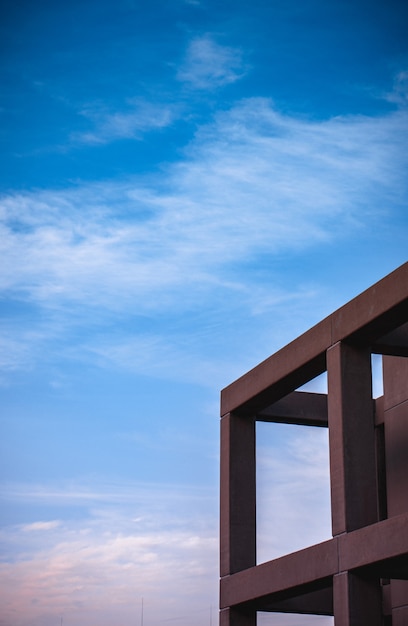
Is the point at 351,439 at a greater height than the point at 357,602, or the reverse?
the point at 351,439

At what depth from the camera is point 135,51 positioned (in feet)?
478

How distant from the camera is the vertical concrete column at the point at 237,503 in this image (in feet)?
68.5

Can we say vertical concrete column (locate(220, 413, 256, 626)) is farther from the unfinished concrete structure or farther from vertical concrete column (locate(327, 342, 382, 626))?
vertical concrete column (locate(327, 342, 382, 626))

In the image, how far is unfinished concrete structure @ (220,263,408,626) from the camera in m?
16.3

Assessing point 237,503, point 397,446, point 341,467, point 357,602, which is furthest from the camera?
point 397,446

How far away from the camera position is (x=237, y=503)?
21203mm

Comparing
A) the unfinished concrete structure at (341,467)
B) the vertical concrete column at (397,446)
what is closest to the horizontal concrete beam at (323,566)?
the unfinished concrete structure at (341,467)

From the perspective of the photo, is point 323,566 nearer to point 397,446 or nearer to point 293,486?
point 397,446

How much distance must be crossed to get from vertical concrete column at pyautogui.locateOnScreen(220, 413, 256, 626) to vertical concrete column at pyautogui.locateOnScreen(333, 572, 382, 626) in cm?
449

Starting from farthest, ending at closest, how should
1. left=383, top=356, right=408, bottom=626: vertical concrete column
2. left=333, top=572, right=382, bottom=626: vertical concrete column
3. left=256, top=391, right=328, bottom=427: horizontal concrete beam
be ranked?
left=256, top=391, right=328, bottom=427: horizontal concrete beam < left=383, top=356, right=408, bottom=626: vertical concrete column < left=333, top=572, right=382, bottom=626: vertical concrete column

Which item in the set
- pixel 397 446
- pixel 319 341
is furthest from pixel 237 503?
pixel 319 341

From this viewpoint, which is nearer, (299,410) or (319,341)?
(319,341)

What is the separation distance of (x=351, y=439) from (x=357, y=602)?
2.65 m

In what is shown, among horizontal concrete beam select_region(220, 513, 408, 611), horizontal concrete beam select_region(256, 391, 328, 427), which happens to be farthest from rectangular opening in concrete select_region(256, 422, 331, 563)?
horizontal concrete beam select_region(220, 513, 408, 611)
